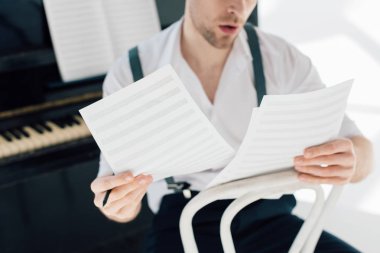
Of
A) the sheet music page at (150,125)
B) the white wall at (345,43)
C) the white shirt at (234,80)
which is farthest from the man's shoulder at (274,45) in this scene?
the white wall at (345,43)

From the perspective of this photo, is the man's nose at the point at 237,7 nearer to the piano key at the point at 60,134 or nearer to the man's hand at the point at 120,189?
the man's hand at the point at 120,189

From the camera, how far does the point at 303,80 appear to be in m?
1.18

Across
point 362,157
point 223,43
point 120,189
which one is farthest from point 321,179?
point 223,43

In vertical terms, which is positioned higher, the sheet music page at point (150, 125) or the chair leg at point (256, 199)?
the sheet music page at point (150, 125)

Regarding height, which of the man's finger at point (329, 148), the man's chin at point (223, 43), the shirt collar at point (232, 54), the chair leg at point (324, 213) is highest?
the man's chin at point (223, 43)

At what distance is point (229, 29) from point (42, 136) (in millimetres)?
725

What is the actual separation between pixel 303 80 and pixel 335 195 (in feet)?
1.30

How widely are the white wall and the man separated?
1080 mm

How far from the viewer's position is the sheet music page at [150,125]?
0.68m

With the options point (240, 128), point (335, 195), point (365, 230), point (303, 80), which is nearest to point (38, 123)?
point (240, 128)

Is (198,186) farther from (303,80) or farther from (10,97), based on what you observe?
(10,97)

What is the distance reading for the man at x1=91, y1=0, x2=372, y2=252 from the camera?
1.10 m

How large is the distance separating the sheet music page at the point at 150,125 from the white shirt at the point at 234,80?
0.42 m

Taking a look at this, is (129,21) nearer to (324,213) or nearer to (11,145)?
(11,145)
